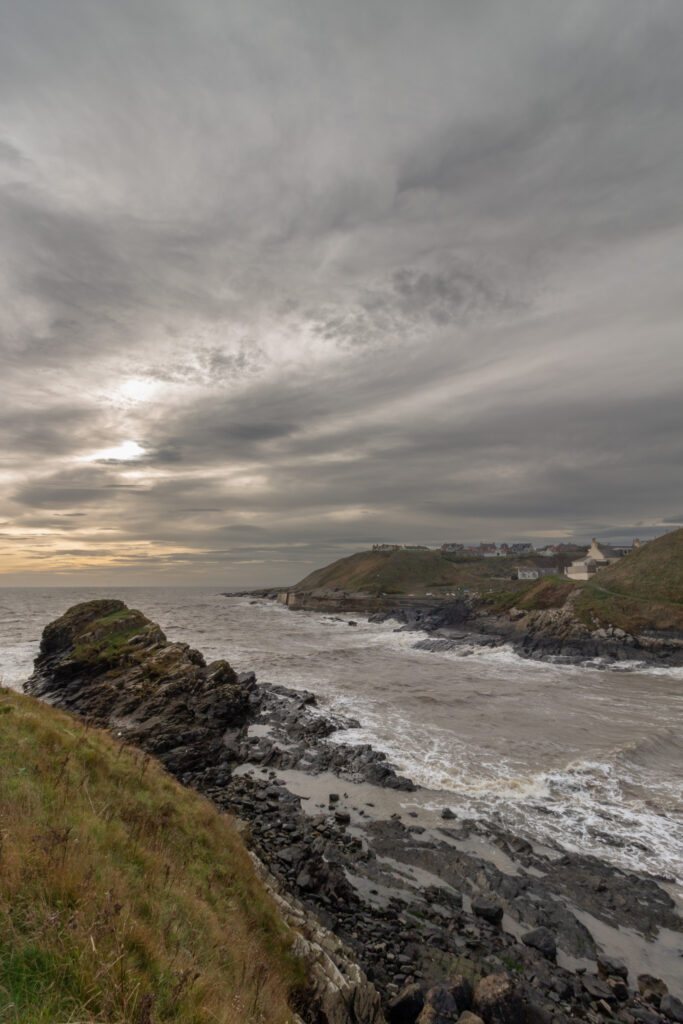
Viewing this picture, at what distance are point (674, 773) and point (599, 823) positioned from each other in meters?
7.73

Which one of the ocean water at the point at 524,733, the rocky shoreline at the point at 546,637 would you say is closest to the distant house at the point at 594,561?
the rocky shoreline at the point at 546,637

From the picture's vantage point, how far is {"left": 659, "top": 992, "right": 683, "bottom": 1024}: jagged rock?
9.49 m

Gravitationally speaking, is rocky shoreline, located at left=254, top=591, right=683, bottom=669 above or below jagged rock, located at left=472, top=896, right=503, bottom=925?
below

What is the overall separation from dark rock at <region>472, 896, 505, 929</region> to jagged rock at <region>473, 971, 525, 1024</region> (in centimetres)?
326

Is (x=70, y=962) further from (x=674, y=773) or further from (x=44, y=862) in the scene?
(x=674, y=773)

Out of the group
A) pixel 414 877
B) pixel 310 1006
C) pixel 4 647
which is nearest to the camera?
pixel 310 1006

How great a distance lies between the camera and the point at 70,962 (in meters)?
4.52

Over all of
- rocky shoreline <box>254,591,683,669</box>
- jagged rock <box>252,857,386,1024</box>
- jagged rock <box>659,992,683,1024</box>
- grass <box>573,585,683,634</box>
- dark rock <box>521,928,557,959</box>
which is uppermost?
jagged rock <box>252,857,386,1024</box>

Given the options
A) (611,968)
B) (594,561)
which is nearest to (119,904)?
(611,968)

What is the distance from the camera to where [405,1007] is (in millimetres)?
8547

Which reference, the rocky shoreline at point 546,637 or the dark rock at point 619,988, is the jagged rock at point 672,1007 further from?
the rocky shoreline at point 546,637

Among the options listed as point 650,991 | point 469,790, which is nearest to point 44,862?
point 650,991

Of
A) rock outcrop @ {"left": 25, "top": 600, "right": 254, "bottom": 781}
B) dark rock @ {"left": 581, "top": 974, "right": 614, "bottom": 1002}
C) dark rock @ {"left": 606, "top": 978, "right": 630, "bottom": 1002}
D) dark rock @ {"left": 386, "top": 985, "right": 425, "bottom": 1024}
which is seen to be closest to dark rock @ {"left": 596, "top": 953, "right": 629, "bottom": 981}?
dark rock @ {"left": 606, "top": 978, "right": 630, "bottom": 1002}

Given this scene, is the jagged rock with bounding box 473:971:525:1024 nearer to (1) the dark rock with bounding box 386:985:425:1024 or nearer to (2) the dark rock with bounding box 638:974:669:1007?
(1) the dark rock with bounding box 386:985:425:1024
